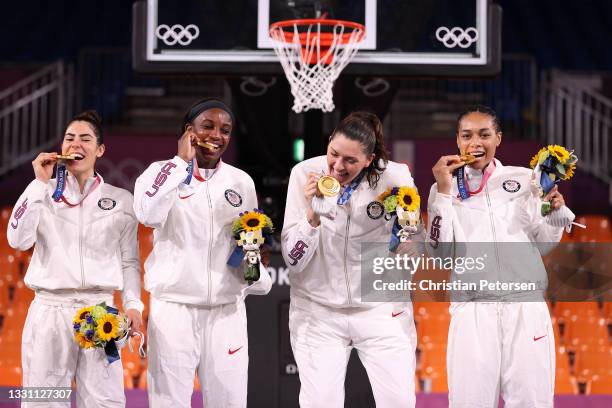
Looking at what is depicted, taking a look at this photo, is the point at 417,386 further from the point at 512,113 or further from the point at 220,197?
the point at 512,113

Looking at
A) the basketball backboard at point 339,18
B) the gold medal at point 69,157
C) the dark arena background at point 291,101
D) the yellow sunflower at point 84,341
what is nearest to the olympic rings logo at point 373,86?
the dark arena background at point 291,101

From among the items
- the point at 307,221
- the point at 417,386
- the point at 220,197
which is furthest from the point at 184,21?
the point at 417,386

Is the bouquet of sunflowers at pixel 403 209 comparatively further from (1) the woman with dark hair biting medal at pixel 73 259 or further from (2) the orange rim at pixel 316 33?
(2) the orange rim at pixel 316 33

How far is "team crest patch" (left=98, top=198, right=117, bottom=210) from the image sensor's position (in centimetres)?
509

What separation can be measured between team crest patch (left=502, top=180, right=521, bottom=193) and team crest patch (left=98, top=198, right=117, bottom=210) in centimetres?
214

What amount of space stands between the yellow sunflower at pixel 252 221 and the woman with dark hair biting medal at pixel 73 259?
70 cm

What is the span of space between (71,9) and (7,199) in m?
4.74

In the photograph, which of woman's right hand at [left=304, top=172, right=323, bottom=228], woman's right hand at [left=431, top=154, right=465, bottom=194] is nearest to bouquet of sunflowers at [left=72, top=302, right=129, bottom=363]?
woman's right hand at [left=304, top=172, right=323, bottom=228]

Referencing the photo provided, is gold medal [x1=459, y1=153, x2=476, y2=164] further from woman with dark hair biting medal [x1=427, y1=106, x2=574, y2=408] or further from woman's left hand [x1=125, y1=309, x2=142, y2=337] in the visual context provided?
woman's left hand [x1=125, y1=309, x2=142, y2=337]

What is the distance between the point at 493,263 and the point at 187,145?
173 centimetres

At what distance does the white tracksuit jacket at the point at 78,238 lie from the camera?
4871 mm

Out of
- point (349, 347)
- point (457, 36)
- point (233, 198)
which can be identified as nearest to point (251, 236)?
point (233, 198)

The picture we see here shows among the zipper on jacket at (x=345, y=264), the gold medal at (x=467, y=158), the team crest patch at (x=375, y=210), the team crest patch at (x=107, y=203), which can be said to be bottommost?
the zipper on jacket at (x=345, y=264)

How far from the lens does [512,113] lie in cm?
1224
